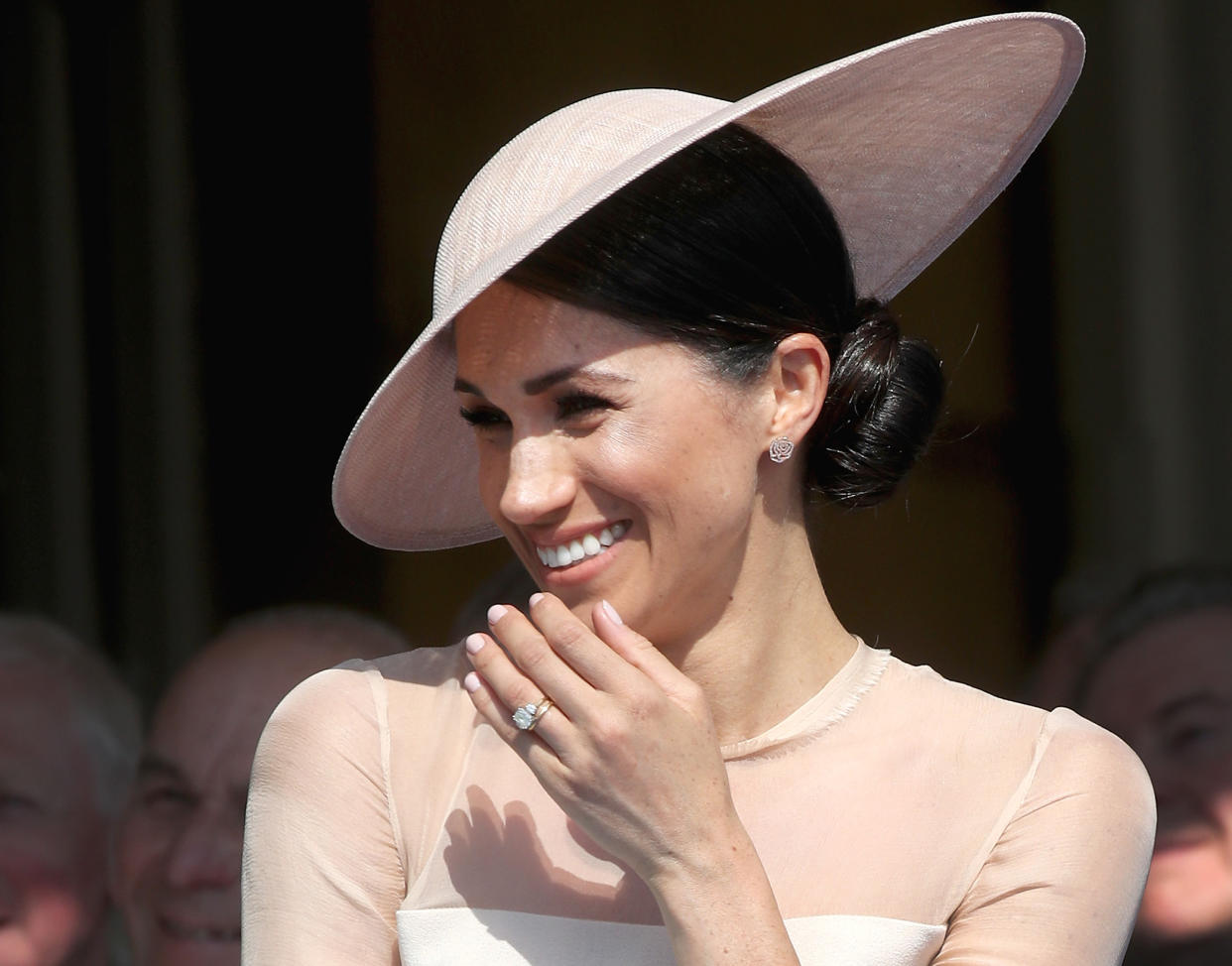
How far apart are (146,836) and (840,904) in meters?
1.70

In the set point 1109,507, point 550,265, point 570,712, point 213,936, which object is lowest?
point 213,936

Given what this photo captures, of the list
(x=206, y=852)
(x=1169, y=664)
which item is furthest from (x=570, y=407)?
(x=1169, y=664)

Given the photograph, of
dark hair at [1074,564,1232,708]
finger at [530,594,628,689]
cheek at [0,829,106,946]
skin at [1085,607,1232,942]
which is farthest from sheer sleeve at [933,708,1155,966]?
cheek at [0,829,106,946]

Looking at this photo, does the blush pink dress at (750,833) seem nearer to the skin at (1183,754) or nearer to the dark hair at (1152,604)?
the skin at (1183,754)

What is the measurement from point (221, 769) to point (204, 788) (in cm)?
4

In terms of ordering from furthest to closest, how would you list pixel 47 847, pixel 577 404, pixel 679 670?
pixel 47 847 < pixel 679 670 < pixel 577 404

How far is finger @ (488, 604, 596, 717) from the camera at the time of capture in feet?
4.92

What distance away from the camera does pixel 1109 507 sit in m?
3.36

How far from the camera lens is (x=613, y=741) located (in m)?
1.49

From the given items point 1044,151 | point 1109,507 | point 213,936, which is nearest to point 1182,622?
point 1109,507

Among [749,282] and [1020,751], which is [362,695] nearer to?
[749,282]

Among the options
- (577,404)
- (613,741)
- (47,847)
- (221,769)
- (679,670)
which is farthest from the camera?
(47,847)

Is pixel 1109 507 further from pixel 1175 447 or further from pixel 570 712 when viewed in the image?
pixel 570 712

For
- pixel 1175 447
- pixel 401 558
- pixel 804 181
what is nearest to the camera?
pixel 804 181
